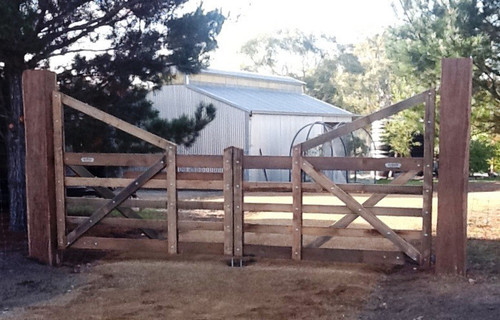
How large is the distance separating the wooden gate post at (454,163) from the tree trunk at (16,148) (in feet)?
21.8

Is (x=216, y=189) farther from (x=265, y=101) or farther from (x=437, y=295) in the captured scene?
(x=265, y=101)

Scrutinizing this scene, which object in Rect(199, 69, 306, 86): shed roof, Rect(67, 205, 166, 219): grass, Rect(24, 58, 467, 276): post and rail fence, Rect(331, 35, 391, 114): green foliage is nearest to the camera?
Rect(24, 58, 467, 276): post and rail fence

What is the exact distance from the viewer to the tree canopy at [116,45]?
33.6ft

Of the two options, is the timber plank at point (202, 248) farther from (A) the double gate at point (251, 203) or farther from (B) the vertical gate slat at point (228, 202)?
(B) the vertical gate slat at point (228, 202)

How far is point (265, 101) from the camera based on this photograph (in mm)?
28312

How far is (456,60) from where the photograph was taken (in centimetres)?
722

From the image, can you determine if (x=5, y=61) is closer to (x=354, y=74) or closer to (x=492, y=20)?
(x=492, y=20)

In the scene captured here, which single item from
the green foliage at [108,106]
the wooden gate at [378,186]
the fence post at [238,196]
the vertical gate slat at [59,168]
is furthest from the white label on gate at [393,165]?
the green foliage at [108,106]

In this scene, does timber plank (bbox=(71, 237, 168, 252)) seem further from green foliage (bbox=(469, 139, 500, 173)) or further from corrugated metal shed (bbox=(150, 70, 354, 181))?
green foliage (bbox=(469, 139, 500, 173))

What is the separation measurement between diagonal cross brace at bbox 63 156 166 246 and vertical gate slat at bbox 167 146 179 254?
11 cm

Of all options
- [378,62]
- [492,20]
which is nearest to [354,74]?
[378,62]

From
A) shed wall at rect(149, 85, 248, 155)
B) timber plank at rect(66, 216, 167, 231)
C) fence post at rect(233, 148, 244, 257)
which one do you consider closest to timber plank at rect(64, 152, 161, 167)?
timber plank at rect(66, 216, 167, 231)

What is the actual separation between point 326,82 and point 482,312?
52.2 meters

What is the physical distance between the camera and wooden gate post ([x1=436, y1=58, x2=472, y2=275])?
7211 millimetres
